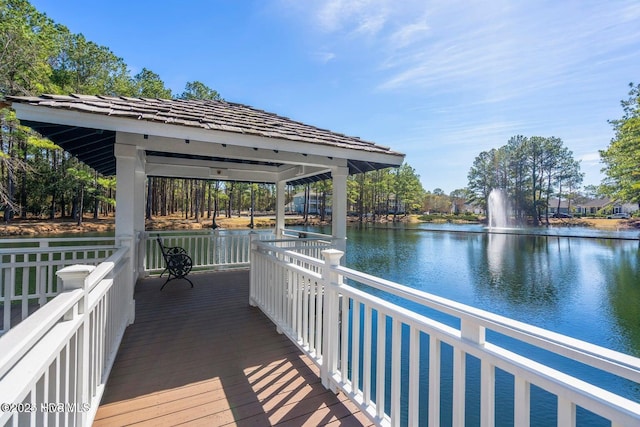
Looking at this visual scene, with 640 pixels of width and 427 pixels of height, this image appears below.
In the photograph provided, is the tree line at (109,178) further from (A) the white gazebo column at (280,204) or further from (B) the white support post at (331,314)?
(B) the white support post at (331,314)

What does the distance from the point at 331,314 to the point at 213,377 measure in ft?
4.09

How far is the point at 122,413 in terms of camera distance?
7.09ft

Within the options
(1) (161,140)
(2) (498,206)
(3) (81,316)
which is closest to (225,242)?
(1) (161,140)

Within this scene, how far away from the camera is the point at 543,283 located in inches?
407

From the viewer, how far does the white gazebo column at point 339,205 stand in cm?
537

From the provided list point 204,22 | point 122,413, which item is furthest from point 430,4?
point 122,413

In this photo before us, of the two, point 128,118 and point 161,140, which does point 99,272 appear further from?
point 161,140

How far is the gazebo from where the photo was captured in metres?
3.36

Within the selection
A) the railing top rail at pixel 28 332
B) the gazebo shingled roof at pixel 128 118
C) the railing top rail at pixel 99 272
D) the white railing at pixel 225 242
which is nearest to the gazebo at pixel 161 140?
the gazebo shingled roof at pixel 128 118

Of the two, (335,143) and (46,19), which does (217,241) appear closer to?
(335,143)

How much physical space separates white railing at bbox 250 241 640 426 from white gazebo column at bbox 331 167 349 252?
1784 millimetres

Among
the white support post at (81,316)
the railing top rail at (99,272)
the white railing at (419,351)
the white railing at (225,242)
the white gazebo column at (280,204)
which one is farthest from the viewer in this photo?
the white gazebo column at (280,204)

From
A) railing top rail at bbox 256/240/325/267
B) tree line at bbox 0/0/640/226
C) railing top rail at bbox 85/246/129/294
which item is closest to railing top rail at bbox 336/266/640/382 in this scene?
railing top rail at bbox 256/240/325/267

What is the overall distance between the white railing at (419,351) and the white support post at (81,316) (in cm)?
A: 158
